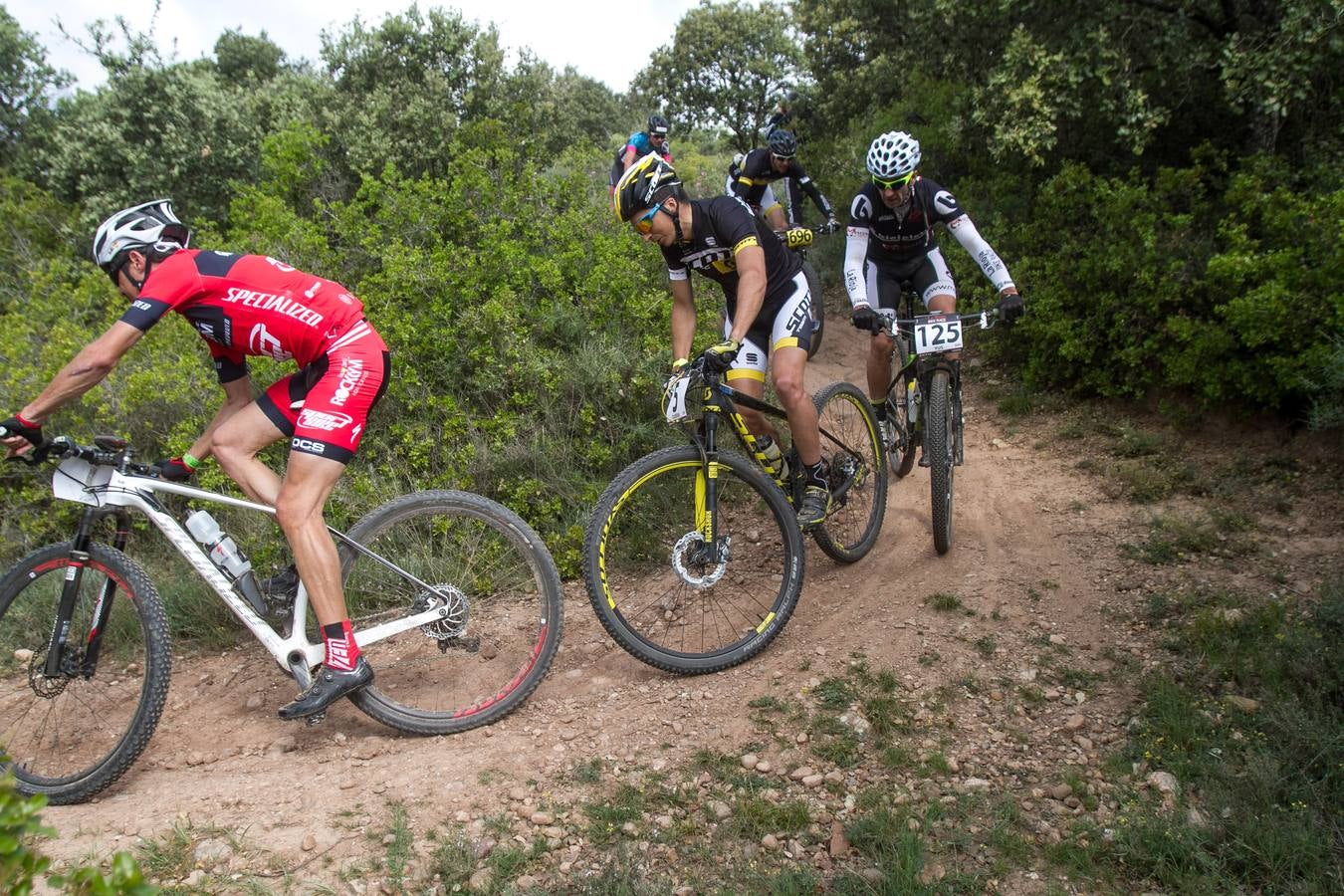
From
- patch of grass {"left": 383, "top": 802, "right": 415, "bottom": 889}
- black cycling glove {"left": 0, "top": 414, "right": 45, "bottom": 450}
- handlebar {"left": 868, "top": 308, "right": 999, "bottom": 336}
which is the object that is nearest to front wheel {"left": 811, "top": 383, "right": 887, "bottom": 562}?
handlebar {"left": 868, "top": 308, "right": 999, "bottom": 336}

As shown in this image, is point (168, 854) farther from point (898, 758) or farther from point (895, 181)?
point (895, 181)

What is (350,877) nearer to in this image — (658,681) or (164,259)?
(658,681)

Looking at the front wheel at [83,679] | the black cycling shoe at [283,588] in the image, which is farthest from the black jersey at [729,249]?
the front wheel at [83,679]

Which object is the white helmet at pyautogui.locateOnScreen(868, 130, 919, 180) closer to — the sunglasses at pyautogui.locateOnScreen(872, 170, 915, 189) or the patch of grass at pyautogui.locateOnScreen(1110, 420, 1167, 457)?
the sunglasses at pyautogui.locateOnScreen(872, 170, 915, 189)

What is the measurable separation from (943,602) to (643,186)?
2.65 m

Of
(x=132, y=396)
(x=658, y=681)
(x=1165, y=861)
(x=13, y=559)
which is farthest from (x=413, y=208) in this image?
(x=1165, y=861)

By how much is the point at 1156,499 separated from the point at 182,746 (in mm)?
5764

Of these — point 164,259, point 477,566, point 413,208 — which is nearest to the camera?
point 164,259

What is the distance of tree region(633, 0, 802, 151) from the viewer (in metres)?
23.8

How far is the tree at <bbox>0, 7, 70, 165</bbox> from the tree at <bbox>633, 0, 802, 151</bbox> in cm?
1505

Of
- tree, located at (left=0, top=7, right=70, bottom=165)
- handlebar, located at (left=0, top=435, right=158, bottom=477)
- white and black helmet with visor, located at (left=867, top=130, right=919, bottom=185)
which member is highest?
tree, located at (left=0, top=7, right=70, bottom=165)

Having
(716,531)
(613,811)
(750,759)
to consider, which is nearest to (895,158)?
(716,531)

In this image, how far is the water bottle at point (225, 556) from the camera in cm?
388

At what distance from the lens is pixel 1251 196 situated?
20.5 ft
